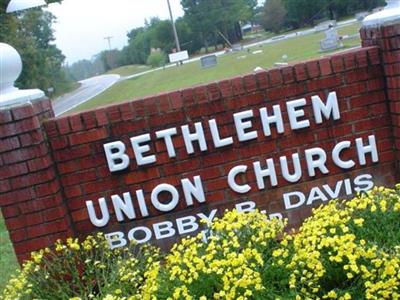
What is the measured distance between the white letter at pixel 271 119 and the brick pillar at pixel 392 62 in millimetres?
777

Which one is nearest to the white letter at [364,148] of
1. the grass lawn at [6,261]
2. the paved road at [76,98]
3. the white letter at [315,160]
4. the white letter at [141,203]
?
the white letter at [315,160]

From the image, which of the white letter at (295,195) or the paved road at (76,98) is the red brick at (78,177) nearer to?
the white letter at (295,195)

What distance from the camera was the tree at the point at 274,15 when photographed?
71250mm

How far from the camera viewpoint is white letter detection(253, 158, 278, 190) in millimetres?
4082

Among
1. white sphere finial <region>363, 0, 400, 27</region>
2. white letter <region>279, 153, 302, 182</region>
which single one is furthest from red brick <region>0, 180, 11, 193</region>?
white sphere finial <region>363, 0, 400, 27</region>

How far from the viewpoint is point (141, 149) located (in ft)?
13.1

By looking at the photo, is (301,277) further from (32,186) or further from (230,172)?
(32,186)

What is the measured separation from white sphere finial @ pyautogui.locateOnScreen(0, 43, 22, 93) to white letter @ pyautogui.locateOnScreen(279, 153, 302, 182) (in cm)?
193

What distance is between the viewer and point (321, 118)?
4066mm

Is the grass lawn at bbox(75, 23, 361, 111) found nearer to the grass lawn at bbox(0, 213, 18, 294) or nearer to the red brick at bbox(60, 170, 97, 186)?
the grass lawn at bbox(0, 213, 18, 294)

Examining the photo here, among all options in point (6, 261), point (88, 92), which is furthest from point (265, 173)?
point (88, 92)

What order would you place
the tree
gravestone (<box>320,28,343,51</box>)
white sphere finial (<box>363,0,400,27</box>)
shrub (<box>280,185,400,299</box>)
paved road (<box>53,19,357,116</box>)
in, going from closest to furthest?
shrub (<box>280,185,400,299</box>)
white sphere finial (<box>363,0,400,27</box>)
gravestone (<box>320,28,343,51</box>)
paved road (<box>53,19,357,116</box>)
the tree

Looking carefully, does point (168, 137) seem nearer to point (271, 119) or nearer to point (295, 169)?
point (271, 119)

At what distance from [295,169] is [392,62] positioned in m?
0.98
